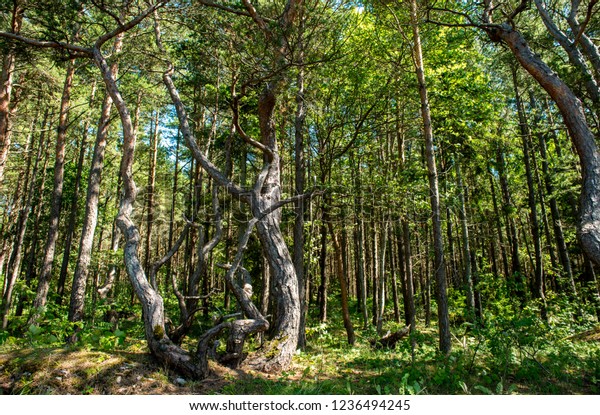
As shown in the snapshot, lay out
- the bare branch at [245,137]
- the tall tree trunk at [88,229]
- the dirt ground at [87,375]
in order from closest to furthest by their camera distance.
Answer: the dirt ground at [87,375], the bare branch at [245,137], the tall tree trunk at [88,229]

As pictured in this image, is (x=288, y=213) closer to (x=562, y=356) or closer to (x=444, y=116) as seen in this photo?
(x=444, y=116)

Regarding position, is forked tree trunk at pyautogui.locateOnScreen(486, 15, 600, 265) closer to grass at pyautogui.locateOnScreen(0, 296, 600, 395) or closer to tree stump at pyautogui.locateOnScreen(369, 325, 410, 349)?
grass at pyautogui.locateOnScreen(0, 296, 600, 395)

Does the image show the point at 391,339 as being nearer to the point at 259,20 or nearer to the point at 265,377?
the point at 265,377

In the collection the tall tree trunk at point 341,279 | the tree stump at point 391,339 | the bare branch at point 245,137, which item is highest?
the bare branch at point 245,137

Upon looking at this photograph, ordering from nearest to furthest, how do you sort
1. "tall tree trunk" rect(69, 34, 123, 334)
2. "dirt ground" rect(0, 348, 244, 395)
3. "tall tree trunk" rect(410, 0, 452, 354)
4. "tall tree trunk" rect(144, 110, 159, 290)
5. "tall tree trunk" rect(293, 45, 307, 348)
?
"dirt ground" rect(0, 348, 244, 395) < "tall tree trunk" rect(410, 0, 452, 354) < "tall tree trunk" rect(293, 45, 307, 348) < "tall tree trunk" rect(69, 34, 123, 334) < "tall tree trunk" rect(144, 110, 159, 290)

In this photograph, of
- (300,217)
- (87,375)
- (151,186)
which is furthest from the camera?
(151,186)

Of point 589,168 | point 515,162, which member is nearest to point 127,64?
point 589,168

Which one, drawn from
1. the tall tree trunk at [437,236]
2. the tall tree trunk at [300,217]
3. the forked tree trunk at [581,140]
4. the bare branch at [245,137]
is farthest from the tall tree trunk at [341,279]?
the forked tree trunk at [581,140]

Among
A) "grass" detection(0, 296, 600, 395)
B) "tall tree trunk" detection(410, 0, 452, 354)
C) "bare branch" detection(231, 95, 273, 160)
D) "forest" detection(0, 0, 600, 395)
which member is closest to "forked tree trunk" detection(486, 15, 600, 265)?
"forest" detection(0, 0, 600, 395)

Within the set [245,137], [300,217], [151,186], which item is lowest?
[300,217]

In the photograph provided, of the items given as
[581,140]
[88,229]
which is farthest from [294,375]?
[88,229]

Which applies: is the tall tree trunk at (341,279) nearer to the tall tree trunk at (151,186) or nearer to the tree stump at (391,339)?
the tree stump at (391,339)

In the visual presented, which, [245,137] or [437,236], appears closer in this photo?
[245,137]

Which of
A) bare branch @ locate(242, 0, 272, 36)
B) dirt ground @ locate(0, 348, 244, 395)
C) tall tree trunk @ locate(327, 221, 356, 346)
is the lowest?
dirt ground @ locate(0, 348, 244, 395)
